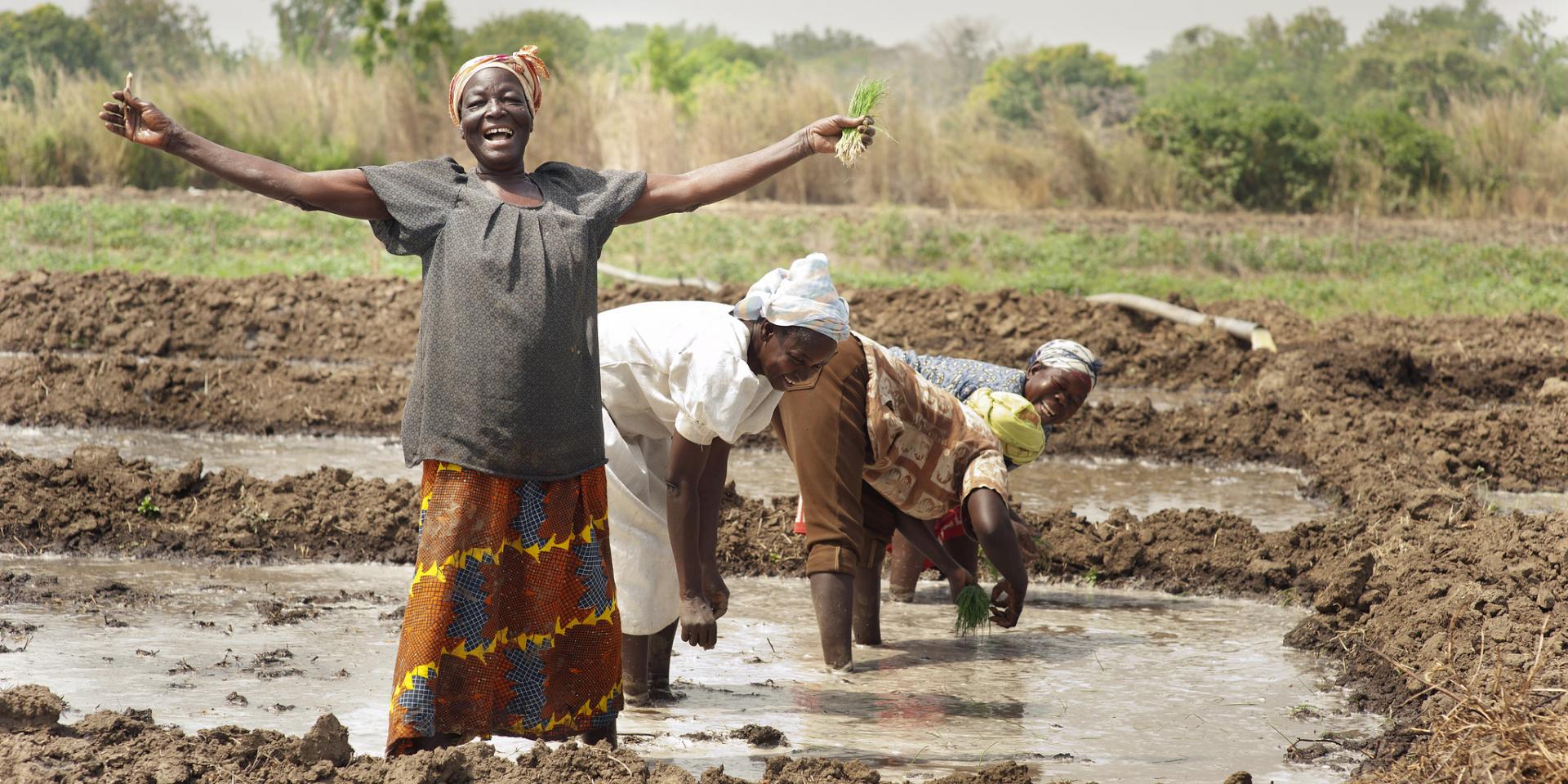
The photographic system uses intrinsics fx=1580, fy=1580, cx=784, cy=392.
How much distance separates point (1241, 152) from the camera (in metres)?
23.5

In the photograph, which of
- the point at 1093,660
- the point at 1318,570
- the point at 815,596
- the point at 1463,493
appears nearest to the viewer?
the point at 815,596

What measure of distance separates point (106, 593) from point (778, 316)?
3104 mm

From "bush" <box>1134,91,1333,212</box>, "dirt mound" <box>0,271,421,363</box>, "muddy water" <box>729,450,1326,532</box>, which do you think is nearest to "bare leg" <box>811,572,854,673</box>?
"muddy water" <box>729,450,1326,532</box>

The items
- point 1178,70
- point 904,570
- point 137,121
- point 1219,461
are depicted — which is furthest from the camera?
point 1178,70

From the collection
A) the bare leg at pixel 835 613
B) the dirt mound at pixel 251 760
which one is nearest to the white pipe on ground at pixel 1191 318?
the bare leg at pixel 835 613

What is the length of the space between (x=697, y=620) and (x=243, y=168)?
5.46 feet


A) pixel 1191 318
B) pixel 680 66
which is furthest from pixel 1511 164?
pixel 680 66

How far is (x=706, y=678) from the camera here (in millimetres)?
5137

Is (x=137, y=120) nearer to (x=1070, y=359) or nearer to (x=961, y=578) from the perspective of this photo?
(x=961, y=578)

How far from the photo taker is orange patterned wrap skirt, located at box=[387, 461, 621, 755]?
3598 mm

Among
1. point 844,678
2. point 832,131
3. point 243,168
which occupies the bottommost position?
point 844,678

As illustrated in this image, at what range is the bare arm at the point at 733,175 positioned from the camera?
385cm

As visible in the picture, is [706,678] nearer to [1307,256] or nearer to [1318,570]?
[1318,570]

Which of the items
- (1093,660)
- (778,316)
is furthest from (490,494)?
(1093,660)
